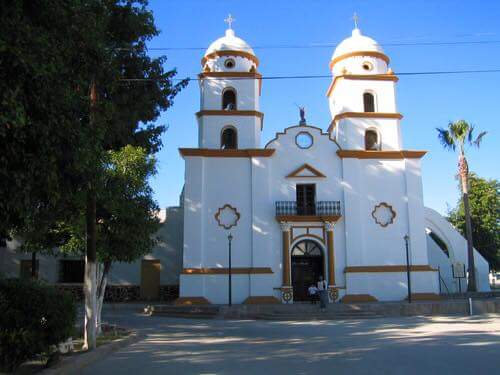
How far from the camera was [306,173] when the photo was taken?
2456 cm

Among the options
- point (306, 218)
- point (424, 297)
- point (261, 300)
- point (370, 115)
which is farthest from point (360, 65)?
point (261, 300)

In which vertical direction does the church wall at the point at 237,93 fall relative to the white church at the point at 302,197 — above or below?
above

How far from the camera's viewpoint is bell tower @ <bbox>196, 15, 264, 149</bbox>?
82.2ft

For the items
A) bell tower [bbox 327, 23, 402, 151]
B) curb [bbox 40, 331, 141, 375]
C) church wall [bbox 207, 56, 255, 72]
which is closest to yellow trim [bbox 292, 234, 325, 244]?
bell tower [bbox 327, 23, 402, 151]

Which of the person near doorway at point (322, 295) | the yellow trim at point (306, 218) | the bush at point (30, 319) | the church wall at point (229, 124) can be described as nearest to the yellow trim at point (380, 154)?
the yellow trim at point (306, 218)

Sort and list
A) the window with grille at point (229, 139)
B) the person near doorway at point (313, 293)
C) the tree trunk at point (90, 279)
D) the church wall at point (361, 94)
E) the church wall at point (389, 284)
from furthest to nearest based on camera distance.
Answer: the church wall at point (361, 94) → the window with grille at point (229, 139) → the church wall at point (389, 284) → the person near doorway at point (313, 293) → the tree trunk at point (90, 279)

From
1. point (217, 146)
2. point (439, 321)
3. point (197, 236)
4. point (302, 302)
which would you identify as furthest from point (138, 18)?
point (439, 321)

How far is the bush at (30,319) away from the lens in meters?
7.04

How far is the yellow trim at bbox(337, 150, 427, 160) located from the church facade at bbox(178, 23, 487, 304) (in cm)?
5

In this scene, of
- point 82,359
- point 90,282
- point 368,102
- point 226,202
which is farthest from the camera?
point 368,102

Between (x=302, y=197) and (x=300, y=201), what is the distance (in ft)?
0.73

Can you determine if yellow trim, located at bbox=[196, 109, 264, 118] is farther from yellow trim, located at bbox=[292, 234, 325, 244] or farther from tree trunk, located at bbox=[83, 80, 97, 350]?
tree trunk, located at bbox=[83, 80, 97, 350]

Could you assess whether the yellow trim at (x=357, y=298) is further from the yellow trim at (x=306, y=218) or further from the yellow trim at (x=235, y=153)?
the yellow trim at (x=235, y=153)

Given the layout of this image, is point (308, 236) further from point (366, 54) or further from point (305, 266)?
point (366, 54)
